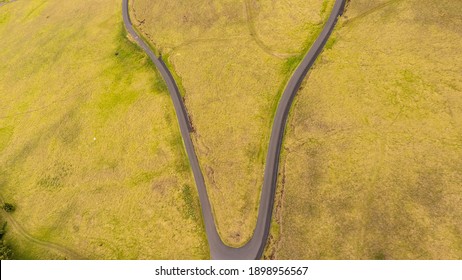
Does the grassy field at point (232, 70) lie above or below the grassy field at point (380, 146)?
above

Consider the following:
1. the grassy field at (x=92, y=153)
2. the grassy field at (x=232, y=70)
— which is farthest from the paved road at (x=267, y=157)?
the grassy field at (x=92, y=153)

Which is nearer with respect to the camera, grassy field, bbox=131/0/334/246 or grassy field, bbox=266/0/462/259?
grassy field, bbox=266/0/462/259

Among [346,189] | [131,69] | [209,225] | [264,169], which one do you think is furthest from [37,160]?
[346,189]

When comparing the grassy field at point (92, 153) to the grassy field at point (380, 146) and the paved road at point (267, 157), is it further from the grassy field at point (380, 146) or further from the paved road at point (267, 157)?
the grassy field at point (380, 146)

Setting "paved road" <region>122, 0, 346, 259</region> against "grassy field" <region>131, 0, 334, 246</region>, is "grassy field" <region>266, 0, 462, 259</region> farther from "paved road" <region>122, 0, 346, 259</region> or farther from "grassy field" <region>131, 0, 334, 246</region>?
"grassy field" <region>131, 0, 334, 246</region>

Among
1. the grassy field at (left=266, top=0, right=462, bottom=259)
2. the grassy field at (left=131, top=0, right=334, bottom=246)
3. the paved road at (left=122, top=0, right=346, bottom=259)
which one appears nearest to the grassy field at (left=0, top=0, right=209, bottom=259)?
the paved road at (left=122, top=0, right=346, bottom=259)

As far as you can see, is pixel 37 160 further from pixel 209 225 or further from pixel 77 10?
pixel 77 10

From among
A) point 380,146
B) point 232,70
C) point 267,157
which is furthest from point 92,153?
point 380,146
